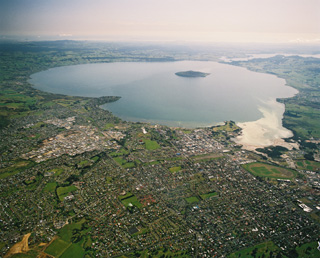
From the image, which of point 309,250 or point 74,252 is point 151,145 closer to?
point 74,252

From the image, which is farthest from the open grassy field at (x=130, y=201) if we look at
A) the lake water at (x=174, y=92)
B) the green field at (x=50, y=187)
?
the lake water at (x=174, y=92)

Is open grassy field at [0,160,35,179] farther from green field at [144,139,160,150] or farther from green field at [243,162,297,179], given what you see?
green field at [243,162,297,179]

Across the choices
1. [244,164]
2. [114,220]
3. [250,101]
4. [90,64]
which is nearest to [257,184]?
[244,164]

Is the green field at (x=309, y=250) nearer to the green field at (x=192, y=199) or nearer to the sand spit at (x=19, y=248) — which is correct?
the green field at (x=192, y=199)

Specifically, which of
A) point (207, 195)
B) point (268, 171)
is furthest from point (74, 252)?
point (268, 171)

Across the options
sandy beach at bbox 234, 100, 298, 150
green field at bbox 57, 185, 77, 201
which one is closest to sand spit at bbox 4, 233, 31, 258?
green field at bbox 57, 185, 77, 201

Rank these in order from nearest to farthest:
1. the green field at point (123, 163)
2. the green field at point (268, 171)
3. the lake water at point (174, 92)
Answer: the green field at point (268, 171), the green field at point (123, 163), the lake water at point (174, 92)
